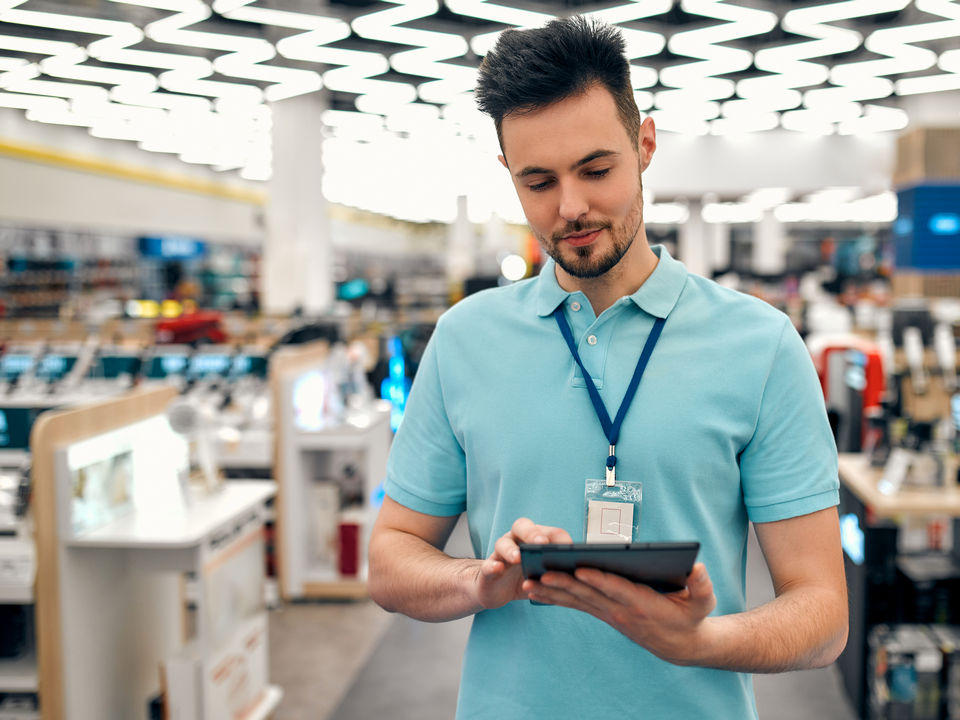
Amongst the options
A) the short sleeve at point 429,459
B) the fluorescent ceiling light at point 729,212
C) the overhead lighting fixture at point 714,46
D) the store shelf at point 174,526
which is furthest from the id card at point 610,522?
the fluorescent ceiling light at point 729,212

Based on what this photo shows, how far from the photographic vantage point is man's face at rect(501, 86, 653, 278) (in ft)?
3.39

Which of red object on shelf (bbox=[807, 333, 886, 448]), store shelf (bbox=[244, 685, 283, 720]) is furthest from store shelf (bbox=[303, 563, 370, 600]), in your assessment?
red object on shelf (bbox=[807, 333, 886, 448])

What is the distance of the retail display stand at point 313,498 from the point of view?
4.73m

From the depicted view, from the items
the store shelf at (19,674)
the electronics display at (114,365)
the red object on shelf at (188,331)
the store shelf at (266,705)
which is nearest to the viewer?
the store shelf at (19,674)

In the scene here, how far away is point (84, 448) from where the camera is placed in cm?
282

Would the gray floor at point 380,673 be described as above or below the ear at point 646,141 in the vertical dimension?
below

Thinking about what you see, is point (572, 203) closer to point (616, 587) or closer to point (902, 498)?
point (616, 587)

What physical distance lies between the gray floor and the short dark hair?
2927mm

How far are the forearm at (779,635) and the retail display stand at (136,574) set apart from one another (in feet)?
7.32

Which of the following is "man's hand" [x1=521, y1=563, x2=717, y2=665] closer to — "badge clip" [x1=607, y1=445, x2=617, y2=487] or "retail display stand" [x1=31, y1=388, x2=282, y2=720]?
"badge clip" [x1=607, y1=445, x2=617, y2=487]

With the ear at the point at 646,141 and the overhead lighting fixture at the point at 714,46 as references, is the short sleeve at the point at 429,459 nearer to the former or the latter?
the ear at the point at 646,141

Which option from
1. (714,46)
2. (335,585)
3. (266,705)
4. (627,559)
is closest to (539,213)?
(627,559)

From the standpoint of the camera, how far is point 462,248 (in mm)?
20953

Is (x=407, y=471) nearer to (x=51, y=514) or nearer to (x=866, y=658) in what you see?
(x=51, y=514)
